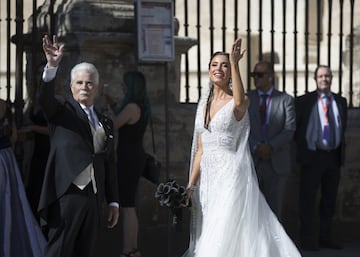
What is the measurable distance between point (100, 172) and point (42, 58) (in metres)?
2.87

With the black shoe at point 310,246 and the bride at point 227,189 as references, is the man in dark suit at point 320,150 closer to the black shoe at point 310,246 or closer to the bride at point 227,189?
the black shoe at point 310,246

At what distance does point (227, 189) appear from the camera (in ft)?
22.3

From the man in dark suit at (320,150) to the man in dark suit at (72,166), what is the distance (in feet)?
11.5

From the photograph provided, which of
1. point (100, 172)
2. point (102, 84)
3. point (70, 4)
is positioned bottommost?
point (100, 172)

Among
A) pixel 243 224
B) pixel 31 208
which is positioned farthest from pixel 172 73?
pixel 243 224

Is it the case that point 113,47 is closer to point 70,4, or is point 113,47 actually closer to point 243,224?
point 70,4

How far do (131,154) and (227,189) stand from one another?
1608 millimetres

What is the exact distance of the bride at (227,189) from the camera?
669cm

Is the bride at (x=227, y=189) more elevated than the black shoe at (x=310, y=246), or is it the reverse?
the bride at (x=227, y=189)

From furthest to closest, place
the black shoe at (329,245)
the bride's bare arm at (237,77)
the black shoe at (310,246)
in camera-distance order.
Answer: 1. the black shoe at (329,245)
2. the black shoe at (310,246)
3. the bride's bare arm at (237,77)

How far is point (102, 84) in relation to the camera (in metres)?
8.67

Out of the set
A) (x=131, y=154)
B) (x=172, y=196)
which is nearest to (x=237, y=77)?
(x=172, y=196)

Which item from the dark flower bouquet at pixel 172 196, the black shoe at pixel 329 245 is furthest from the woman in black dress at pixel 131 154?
the black shoe at pixel 329 245

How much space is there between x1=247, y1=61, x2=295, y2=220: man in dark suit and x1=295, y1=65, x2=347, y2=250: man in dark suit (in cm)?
42
